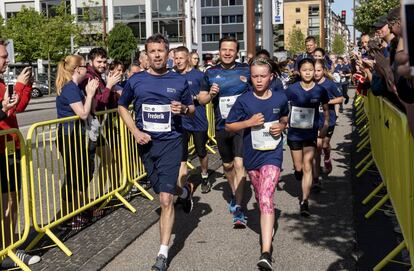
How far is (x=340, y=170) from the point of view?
351 inches

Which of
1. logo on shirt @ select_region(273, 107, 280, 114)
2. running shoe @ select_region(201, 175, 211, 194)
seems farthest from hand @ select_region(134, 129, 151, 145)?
running shoe @ select_region(201, 175, 211, 194)

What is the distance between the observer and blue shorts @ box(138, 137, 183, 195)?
190 inches

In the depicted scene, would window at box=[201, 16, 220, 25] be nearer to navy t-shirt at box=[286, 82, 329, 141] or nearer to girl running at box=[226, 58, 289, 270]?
navy t-shirt at box=[286, 82, 329, 141]

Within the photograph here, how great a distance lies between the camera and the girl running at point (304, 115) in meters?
6.61

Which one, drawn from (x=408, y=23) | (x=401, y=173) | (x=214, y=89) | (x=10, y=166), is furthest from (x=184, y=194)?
(x=408, y=23)

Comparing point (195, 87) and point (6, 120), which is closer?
Answer: point (6, 120)

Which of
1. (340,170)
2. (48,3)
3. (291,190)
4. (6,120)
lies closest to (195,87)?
(291,190)

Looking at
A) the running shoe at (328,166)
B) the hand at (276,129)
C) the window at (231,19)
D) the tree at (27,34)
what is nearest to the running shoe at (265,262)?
the hand at (276,129)

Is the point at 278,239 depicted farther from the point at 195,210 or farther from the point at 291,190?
the point at 291,190

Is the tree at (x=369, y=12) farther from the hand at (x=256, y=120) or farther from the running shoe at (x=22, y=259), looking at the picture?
the running shoe at (x=22, y=259)

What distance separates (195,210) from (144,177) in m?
1.76

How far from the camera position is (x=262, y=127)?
5051mm

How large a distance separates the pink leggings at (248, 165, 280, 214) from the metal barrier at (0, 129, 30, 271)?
2018 mm

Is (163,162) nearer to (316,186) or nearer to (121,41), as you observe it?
(316,186)
